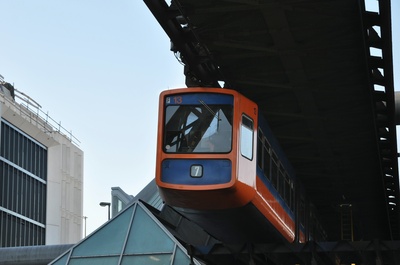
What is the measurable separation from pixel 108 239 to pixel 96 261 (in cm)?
73

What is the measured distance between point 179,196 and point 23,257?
2344cm

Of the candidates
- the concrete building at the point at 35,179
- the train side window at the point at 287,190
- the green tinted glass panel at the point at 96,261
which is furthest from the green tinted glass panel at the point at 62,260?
the concrete building at the point at 35,179

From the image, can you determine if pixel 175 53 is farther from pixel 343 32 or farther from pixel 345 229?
pixel 345 229

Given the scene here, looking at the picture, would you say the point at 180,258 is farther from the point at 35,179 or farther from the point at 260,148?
the point at 35,179

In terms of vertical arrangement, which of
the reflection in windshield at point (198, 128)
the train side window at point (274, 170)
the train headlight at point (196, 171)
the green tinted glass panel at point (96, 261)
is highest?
the reflection in windshield at point (198, 128)

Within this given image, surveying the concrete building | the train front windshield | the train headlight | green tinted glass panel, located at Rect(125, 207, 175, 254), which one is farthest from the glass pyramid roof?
the concrete building

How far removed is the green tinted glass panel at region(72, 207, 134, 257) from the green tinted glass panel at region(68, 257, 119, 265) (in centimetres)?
16

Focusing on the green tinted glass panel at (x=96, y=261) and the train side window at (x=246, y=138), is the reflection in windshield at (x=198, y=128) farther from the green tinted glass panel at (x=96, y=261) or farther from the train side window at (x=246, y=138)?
the green tinted glass panel at (x=96, y=261)

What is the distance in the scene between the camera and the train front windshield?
21188 mm

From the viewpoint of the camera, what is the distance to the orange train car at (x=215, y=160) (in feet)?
68.2

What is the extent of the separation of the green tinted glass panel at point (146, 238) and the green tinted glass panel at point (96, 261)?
478mm

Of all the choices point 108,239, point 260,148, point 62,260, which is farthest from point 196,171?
point 62,260

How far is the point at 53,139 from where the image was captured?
3004 inches

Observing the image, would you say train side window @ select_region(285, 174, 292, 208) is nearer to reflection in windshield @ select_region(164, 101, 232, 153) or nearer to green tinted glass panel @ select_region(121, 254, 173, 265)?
green tinted glass panel @ select_region(121, 254, 173, 265)
